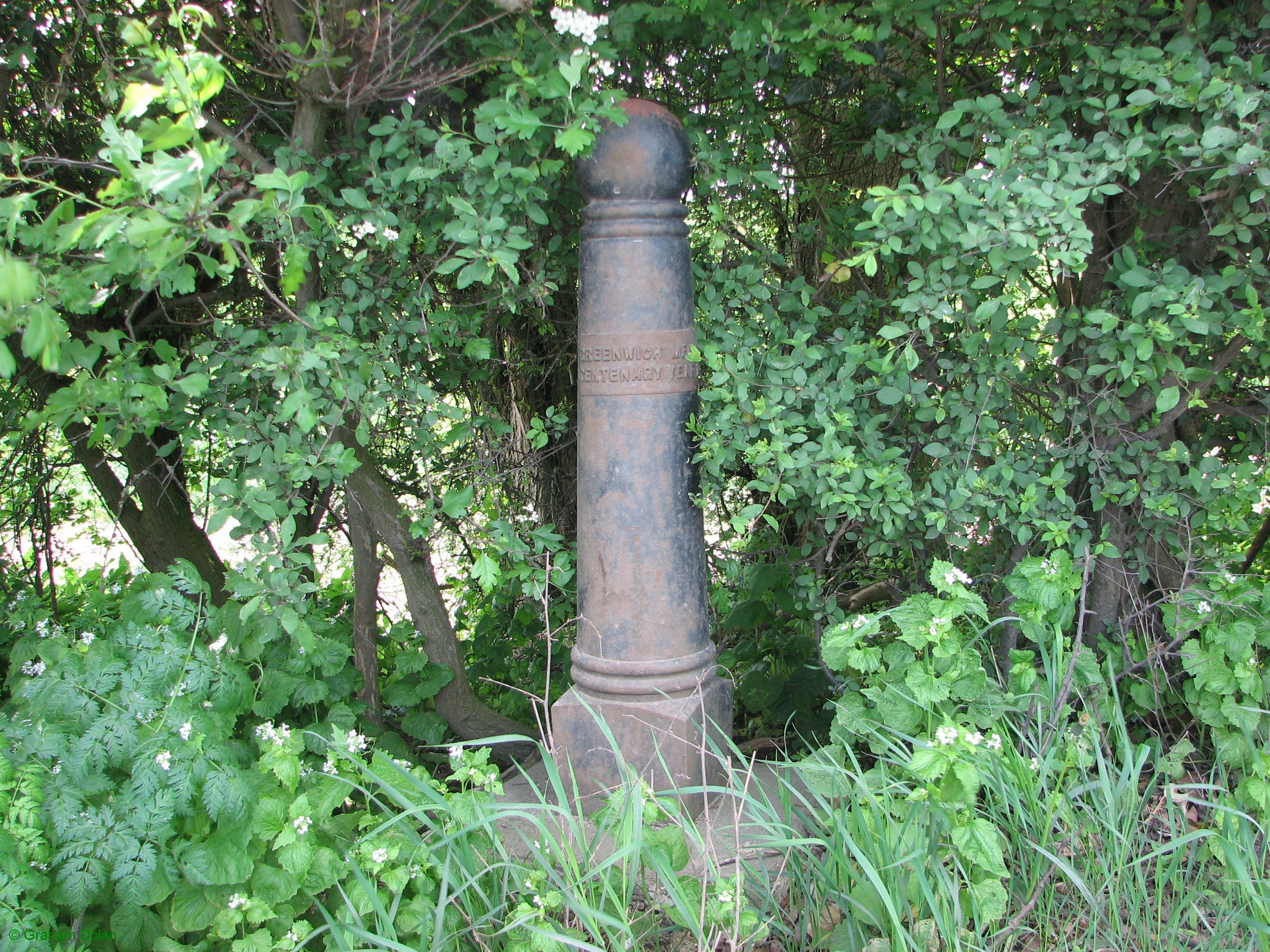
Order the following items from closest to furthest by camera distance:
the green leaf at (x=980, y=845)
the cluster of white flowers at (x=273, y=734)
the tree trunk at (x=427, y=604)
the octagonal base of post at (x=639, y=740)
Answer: the green leaf at (x=980, y=845), the cluster of white flowers at (x=273, y=734), the octagonal base of post at (x=639, y=740), the tree trunk at (x=427, y=604)

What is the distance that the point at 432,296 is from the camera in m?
2.64

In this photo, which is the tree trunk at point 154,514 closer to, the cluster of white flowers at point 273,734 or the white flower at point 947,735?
the cluster of white flowers at point 273,734

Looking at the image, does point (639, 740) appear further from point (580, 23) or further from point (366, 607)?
point (580, 23)

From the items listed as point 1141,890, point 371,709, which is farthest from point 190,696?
point 1141,890

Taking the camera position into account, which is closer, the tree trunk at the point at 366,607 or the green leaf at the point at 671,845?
the green leaf at the point at 671,845

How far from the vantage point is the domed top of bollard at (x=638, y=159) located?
237 cm

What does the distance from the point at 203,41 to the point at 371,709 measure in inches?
80.3

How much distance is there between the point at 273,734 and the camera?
85.8 inches

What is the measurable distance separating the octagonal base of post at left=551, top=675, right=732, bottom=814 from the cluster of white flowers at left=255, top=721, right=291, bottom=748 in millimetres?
639

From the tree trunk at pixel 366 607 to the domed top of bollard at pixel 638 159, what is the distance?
1.35 m

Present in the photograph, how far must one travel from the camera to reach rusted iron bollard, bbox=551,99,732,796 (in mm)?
2441

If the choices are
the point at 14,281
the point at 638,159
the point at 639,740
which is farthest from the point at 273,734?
the point at 638,159

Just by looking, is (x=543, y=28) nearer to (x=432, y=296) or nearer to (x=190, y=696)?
(x=432, y=296)

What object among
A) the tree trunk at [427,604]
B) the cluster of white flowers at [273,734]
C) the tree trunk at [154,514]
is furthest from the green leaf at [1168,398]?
the tree trunk at [154,514]
